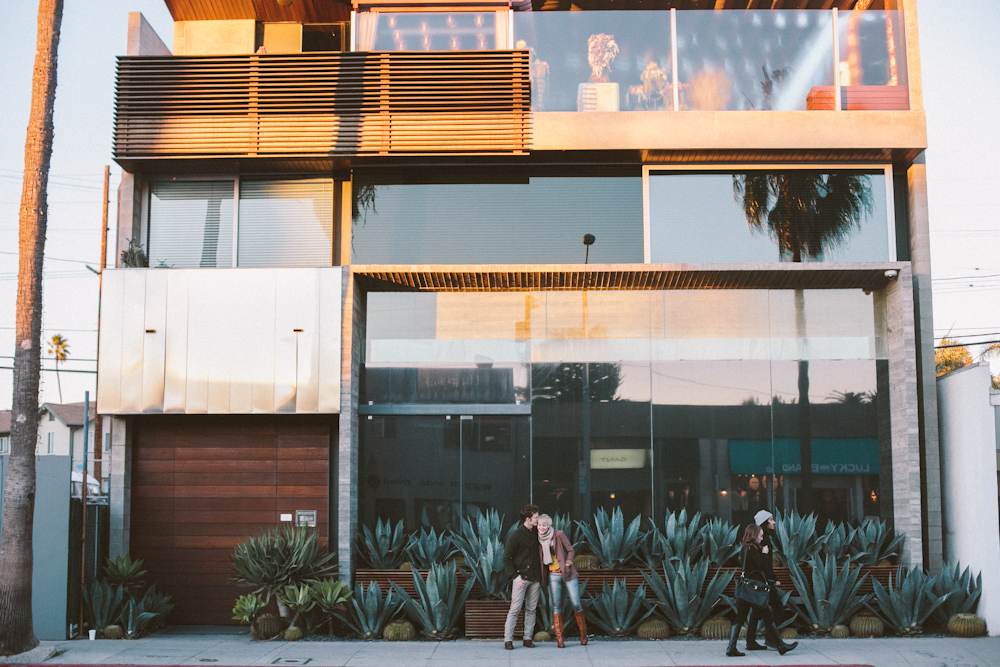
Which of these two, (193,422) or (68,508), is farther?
Answer: (193,422)

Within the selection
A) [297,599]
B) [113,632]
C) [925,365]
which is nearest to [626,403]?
[925,365]

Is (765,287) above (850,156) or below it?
below

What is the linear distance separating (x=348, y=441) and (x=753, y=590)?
5.33 meters

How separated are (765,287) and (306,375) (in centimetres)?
649

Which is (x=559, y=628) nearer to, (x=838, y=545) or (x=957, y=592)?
(x=838, y=545)

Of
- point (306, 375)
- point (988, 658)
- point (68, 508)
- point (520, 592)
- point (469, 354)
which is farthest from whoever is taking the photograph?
point (469, 354)

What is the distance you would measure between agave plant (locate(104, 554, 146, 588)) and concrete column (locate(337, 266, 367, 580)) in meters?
2.53

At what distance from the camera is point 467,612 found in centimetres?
1055

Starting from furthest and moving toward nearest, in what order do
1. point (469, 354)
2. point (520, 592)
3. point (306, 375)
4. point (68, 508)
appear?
point (469, 354)
point (306, 375)
point (68, 508)
point (520, 592)

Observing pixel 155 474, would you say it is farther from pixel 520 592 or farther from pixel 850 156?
pixel 850 156

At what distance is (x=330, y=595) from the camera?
10.5 meters

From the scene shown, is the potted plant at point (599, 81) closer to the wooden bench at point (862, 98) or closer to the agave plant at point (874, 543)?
the wooden bench at point (862, 98)

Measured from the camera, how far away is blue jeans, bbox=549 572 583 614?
9727 mm

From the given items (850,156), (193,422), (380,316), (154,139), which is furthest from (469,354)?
(850,156)
